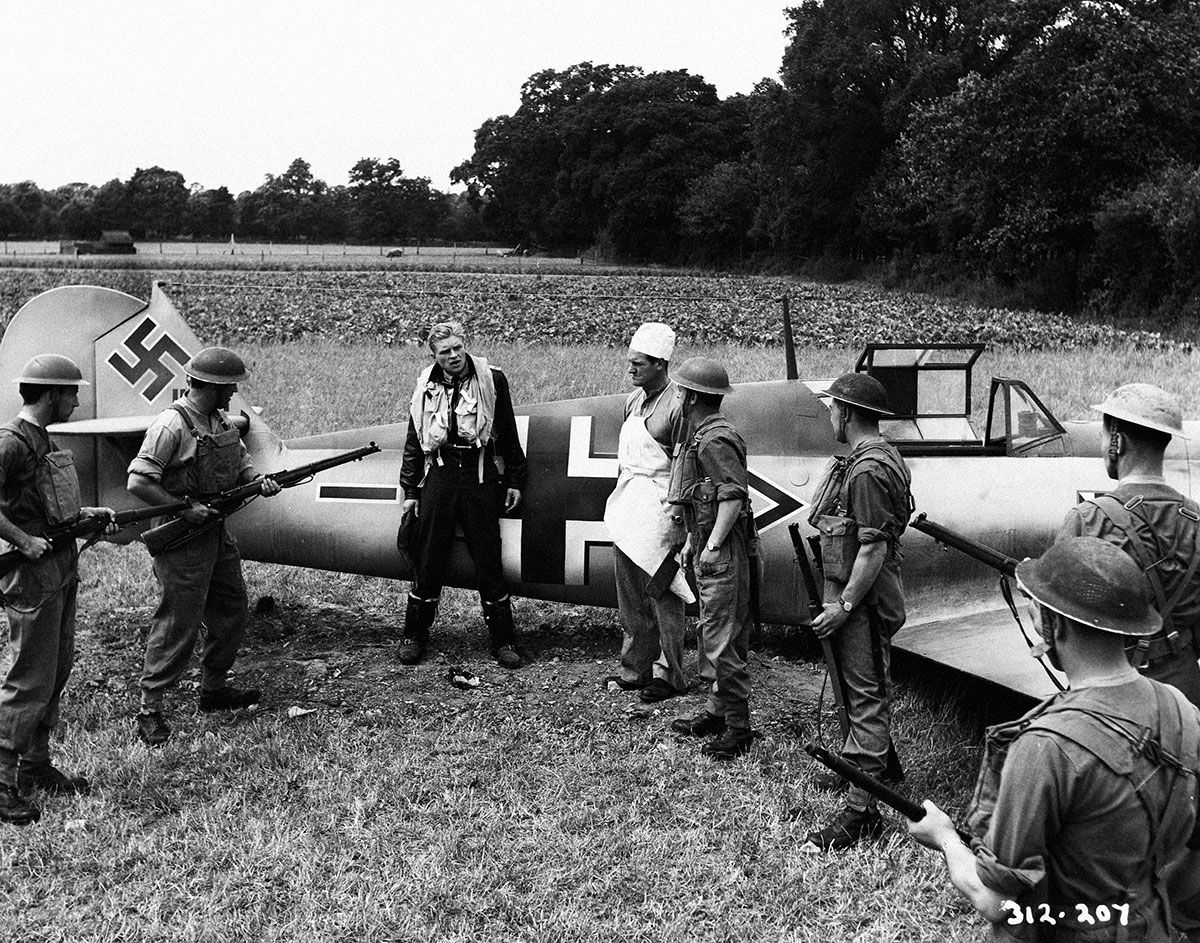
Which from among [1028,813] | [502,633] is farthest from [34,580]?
[1028,813]

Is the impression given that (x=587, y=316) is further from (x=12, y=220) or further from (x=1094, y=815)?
(x=12, y=220)

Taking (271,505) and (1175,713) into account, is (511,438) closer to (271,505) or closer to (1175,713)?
(271,505)

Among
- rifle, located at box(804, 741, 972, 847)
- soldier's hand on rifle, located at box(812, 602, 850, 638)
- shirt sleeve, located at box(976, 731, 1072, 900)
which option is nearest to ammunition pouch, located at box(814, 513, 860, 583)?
soldier's hand on rifle, located at box(812, 602, 850, 638)

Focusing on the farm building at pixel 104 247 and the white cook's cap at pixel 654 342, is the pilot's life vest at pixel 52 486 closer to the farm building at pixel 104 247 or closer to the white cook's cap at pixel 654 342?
the white cook's cap at pixel 654 342

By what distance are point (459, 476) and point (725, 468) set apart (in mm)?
2122

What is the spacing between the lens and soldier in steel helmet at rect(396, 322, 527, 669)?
6.75 metres

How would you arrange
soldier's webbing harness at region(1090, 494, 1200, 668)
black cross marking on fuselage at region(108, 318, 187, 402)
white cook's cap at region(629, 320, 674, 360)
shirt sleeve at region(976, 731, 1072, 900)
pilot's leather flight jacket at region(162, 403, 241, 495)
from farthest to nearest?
Answer: black cross marking on fuselage at region(108, 318, 187, 402)
white cook's cap at region(629, 320, 674, 360)
pilot's leather flight jacket at region(162, 403, 241, 495)
soldier's webbing harness at region(1090, 494, 1200, 668)
shirt sleeve at region(976, 731, 1072, 900)

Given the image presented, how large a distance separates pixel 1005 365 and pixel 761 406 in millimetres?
15292

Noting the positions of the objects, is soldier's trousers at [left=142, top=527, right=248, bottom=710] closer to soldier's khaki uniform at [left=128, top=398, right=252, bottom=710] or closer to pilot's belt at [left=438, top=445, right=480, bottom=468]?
soldier's khaki uniform at [left=128, top=398, right=252, bottom=710]

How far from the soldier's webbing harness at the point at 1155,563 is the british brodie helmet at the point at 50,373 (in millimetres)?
4763

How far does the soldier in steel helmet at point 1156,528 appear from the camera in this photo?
3.74 m

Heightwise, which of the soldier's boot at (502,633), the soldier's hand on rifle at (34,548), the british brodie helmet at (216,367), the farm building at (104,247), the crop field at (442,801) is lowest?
the crop field at (442,801)

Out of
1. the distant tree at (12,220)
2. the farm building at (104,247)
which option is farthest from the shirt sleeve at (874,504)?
the distant tree at (12,220)

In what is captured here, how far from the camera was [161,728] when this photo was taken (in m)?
5.91
